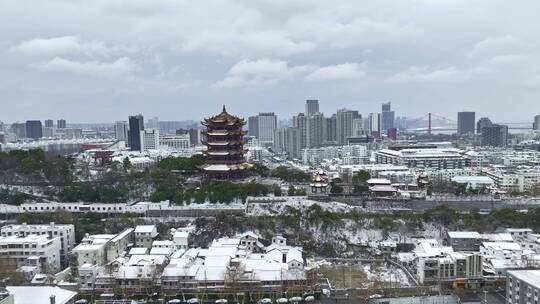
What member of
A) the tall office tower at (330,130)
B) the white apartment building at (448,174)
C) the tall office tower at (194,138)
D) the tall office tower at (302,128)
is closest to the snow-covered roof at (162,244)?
the white apartment building at (448,174)

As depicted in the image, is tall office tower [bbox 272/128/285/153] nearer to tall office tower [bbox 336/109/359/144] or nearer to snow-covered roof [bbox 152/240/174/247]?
tall office tower [bbox 336/109/359/144]

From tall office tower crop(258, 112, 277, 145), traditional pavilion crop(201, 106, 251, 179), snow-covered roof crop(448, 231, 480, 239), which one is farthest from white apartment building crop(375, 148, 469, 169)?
tall office tower crop(258, 112, 277, 145)

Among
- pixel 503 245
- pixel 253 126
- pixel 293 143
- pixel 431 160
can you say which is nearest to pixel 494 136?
pixel 431 160

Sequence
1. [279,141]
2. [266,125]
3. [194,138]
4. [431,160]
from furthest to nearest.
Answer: [266,125] → [279,141] → [194,138] → [431,160]

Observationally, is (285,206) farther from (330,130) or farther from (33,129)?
(33,129)

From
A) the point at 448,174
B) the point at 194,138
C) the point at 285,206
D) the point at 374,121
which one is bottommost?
the point at 285,206

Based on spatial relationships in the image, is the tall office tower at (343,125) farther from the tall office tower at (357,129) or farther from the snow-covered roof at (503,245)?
the snow-covered roof at (503,245)
